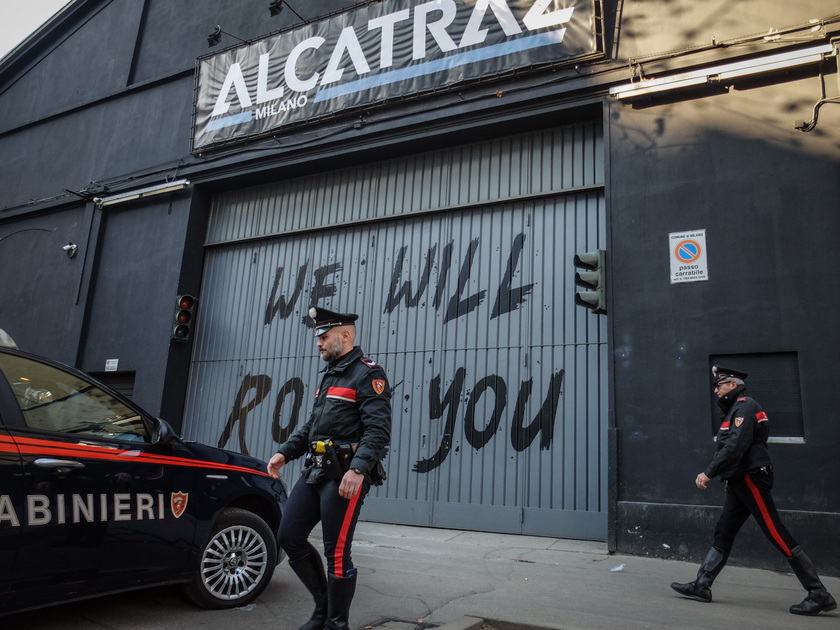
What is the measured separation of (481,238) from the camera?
32.2ft

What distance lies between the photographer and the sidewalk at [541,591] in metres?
4.61

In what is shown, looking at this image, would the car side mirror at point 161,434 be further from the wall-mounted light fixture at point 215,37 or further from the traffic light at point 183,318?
the wall-mounted light fixture at point 215,37

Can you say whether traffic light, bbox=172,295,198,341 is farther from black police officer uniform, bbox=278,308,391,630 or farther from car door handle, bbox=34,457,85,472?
black police officer uniform, bbox=278,308,391,630

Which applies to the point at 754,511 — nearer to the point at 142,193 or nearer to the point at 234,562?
→ the point at 234,562

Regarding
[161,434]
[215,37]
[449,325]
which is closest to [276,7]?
[215,37]

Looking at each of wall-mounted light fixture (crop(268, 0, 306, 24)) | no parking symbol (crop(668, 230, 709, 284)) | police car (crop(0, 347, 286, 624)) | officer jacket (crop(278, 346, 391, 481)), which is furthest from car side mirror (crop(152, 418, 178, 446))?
wall-mounted light fixture (crop(268, 0, 306, 24))

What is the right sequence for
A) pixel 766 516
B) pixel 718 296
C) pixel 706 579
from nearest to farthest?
pixel 766 516, pixel 706 579, pixel 718 296

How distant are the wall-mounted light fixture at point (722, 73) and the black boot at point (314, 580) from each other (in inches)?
265

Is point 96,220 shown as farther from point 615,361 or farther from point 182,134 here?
point 615,361

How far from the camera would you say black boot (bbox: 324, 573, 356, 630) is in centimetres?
391

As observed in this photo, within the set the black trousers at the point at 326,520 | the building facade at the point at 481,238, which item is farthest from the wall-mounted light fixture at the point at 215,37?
the black trousers at the point at 326,520

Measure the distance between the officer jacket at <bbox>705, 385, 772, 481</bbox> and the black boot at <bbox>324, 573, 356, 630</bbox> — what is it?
290 cm

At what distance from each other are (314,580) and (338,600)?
31cm

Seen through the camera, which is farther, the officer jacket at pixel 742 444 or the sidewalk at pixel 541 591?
the officer jacket at pixel 742 444
